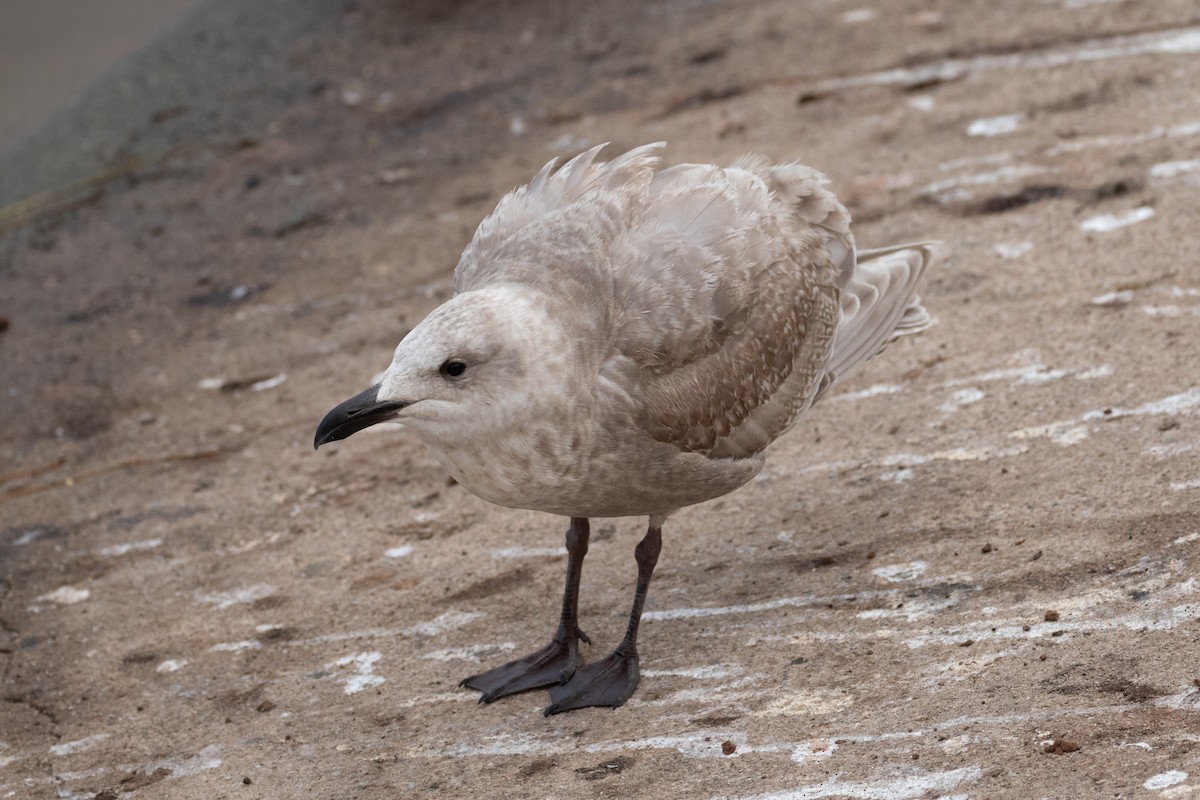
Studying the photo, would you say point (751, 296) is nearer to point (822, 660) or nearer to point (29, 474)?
point (822, 660)

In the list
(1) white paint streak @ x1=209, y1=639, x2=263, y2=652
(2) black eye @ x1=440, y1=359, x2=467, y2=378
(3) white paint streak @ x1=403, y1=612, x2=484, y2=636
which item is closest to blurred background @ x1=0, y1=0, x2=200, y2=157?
(1) white paint streak @ x1=209, y1=639, x2=263, y2=652

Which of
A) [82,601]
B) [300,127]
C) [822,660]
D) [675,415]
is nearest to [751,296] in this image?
[675,415]

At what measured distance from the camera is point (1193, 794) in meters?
2.92

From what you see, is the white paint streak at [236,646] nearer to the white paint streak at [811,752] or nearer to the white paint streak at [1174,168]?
the white paint streak at [811,752]

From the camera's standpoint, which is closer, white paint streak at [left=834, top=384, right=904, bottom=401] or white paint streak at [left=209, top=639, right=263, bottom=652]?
white paint streak at [left=209, top=639, right=263, bottom=652]

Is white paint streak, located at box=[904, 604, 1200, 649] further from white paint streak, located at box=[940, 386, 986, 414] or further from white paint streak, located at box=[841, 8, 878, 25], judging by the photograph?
white paint streak, located at box=[841, 8, 878, 25]

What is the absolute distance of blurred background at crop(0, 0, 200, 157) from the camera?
10.2m

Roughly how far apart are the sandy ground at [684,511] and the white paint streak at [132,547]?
2cm

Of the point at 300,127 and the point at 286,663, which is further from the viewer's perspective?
the point at 300,127

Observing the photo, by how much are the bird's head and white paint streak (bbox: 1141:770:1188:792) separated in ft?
5.72

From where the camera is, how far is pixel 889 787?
10.8 ft

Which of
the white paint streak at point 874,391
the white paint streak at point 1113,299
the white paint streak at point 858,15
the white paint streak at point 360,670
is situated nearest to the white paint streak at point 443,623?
the white paint streak at point 360,670

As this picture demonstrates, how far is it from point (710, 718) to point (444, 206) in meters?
4.40

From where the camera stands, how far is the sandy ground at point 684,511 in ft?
12.2
